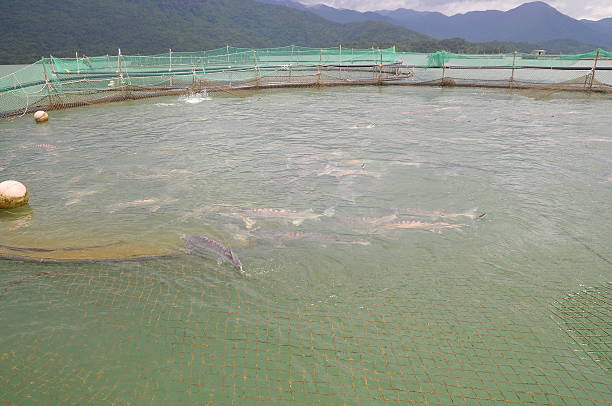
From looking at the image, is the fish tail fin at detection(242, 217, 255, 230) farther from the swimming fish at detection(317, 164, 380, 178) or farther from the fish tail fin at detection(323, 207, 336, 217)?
the swimming fish at detection(317, 164, 380, 178)

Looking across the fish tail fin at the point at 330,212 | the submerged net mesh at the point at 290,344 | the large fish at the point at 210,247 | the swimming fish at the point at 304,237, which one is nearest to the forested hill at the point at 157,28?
the large fish at the point at 210,247

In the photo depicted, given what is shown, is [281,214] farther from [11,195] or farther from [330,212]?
[11,195]

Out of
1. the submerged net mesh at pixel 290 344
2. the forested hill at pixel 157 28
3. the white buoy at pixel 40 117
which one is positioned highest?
the forested hill at pixel 157 28

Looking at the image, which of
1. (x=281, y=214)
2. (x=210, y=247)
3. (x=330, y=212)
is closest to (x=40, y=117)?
(x=281, y=214)

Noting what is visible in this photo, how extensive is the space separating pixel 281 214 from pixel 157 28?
69.0 metres

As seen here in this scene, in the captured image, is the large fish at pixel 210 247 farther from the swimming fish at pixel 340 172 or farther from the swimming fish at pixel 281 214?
the swimming fish at pixel 340 172

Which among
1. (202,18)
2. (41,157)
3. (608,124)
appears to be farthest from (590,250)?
(202,18)

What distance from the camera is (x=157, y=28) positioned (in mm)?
65438

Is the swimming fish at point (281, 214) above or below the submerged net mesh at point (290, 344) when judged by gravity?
above

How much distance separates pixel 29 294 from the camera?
17.9 ft

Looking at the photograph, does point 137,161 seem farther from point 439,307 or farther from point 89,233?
point 439,307

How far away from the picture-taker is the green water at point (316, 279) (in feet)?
13.3

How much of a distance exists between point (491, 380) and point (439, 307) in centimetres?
122

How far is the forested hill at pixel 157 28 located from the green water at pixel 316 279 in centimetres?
4759
